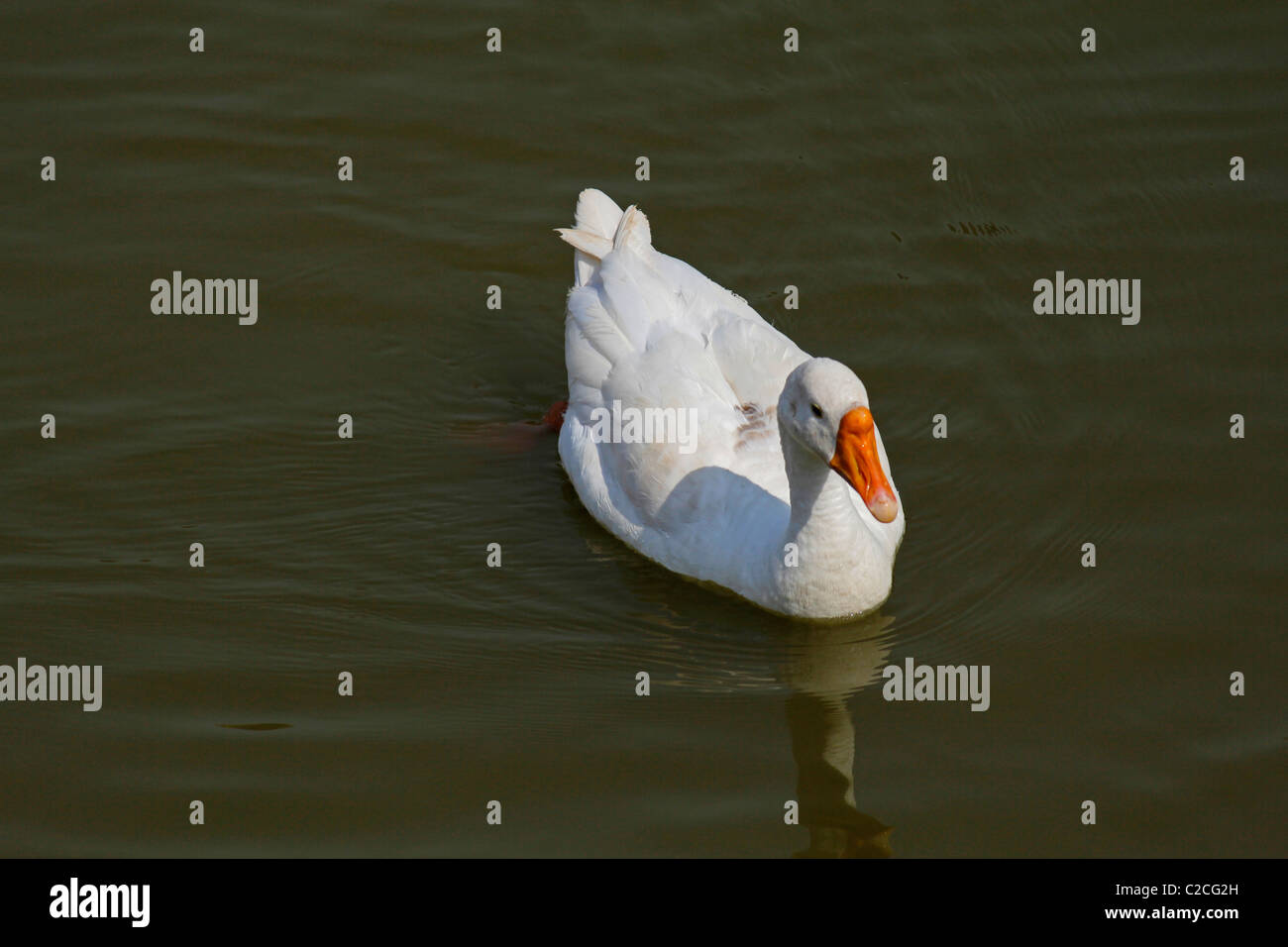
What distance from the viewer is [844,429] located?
7.36m

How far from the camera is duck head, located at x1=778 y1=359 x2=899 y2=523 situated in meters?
7.36

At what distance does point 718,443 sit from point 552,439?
152 centimetres

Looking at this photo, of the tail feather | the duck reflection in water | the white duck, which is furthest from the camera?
the tail feather

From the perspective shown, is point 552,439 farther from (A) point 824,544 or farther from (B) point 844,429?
(B) point 844,429

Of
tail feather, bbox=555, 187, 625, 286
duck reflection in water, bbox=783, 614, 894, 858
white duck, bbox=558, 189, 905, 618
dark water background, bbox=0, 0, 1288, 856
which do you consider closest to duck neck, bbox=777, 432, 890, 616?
white duck, bbox=558, 189, 905, 618

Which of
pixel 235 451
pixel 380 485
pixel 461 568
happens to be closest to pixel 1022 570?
pixel 461 568

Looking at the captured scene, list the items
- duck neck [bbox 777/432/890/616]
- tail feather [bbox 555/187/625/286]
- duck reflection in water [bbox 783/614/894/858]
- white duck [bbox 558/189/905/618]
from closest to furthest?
duck reflection in water [bbox 783/614/894/858] < white duck [bbox 558/189/905/618] < duck neck [bbox 777/432/890/616] < tail feather [bbox 555/187/625/286]

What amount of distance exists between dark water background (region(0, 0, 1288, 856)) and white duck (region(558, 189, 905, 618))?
29 cm

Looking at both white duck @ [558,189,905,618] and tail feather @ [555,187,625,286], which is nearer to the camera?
white duck @ [558,189,905,618]

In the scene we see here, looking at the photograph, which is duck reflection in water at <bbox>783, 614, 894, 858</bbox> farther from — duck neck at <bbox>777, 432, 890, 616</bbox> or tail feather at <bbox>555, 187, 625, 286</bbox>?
tail feather at <bbox>555, 187, 625, 286</bbox>

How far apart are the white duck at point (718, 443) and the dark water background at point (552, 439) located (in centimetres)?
29

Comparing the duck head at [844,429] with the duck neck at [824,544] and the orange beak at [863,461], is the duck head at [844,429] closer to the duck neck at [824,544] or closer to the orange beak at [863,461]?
the orange beak at [863,461]

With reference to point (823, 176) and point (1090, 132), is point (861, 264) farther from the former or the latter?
point (1090, 132)

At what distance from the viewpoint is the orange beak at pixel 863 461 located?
24.1 feet
